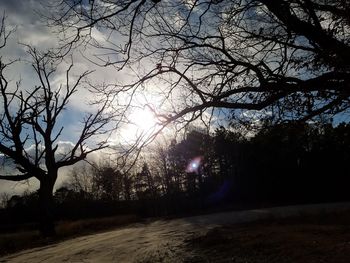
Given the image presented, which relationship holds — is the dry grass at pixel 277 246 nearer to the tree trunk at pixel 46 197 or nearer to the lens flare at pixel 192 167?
the tree trunk at pixel 46 197

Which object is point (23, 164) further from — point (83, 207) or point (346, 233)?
point (83, 207)

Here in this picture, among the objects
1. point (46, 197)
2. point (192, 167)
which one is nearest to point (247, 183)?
point (192, 167)

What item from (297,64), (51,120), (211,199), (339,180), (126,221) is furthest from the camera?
(211,199)

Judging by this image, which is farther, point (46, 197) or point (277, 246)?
point (46, 197)

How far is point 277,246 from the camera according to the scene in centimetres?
987

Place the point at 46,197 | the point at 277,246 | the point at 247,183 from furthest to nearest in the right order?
the point at 247,183
the point at 46,197
the point at 277,246

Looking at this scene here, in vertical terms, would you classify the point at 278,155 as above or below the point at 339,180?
above

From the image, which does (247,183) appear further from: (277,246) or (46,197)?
(277,246)

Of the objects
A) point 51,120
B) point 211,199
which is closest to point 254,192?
point 211,199

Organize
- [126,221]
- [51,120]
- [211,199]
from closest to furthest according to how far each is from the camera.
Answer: [51,120], [126,221], [211,199]

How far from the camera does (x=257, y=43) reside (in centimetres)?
920

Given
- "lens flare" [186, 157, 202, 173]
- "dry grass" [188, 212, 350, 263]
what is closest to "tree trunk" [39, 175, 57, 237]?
"dry grass" [188, 212, 350, 263]

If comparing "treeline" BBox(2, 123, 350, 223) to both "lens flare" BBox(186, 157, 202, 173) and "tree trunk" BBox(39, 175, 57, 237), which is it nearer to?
"lens flare" BBox(186, 157, 202, 173)

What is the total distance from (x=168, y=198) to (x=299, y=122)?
43910 millimetres
